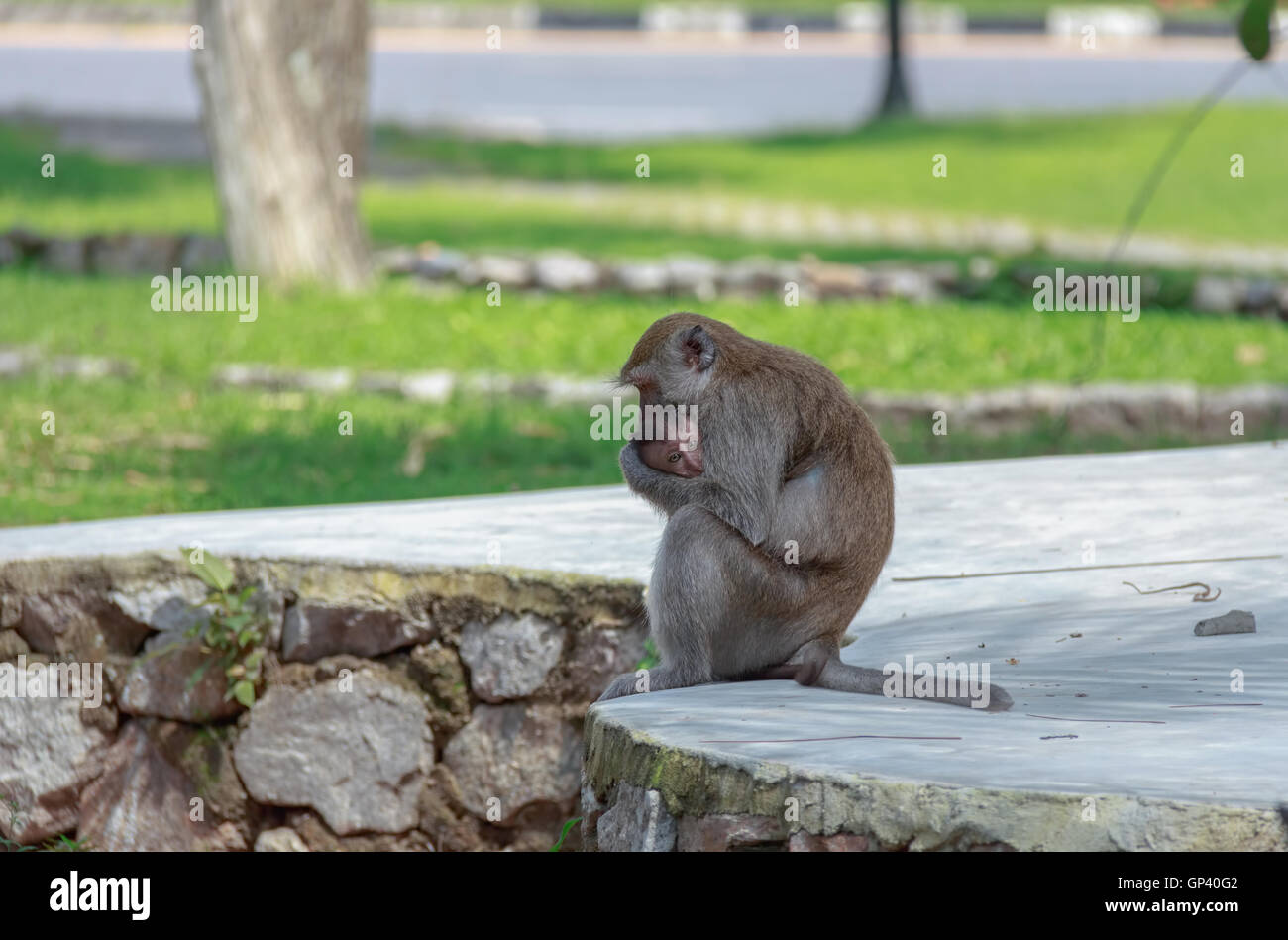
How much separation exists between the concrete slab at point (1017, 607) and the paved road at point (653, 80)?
613 inches

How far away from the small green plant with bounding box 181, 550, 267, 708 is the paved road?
16.2m

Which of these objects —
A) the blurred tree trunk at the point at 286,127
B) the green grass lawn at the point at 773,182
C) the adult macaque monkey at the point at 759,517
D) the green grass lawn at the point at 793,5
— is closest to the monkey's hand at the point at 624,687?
the adult macaque monkey at the point at 759,517

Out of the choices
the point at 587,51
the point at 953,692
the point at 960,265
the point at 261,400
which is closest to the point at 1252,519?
the point at 953,692

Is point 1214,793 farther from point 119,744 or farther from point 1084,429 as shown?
point 1084,429

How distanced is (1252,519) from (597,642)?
213 centimetres

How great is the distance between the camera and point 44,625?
5.55 m

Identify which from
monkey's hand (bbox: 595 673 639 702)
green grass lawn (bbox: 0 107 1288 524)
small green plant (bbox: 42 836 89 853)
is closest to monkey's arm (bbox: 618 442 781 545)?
monkey's hand (bbox: 595 673 639 702)

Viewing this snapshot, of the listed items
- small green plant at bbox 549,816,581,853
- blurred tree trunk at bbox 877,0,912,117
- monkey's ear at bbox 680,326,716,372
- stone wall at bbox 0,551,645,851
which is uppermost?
blurred tree trunk at bbox 877,0,912,117

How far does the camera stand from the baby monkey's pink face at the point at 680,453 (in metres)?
4.59

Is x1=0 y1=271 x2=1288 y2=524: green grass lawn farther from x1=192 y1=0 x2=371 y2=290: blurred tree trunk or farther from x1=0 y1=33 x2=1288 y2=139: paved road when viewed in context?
x1=0 y1=33 x2=1288 y2=139: paved road

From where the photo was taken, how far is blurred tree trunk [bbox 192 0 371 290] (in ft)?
38.9

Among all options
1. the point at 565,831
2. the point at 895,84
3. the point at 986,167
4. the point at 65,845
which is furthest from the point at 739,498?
the point at 895,84

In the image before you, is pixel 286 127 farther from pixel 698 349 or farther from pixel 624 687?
pixel 624 687

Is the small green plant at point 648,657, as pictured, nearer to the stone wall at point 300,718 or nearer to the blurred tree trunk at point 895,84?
the stone wall at point 300,718
